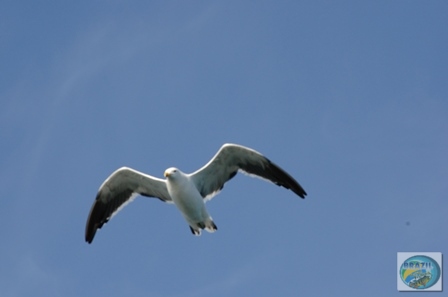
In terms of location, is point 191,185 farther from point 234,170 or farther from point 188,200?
point 234,170

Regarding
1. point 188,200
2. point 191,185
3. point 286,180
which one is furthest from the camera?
point 286,180

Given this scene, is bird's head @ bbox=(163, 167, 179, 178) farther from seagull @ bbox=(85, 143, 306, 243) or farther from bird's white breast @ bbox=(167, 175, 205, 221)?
bird's white breast @ bbox=(167, 175, 205, 221)

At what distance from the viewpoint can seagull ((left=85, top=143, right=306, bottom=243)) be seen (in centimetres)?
1705

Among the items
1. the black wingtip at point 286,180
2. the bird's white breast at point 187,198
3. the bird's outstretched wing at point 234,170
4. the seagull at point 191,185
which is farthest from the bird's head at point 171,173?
the black wingtip at point 286,180

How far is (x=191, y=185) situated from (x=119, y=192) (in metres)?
2.56

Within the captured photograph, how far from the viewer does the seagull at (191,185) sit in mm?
17047

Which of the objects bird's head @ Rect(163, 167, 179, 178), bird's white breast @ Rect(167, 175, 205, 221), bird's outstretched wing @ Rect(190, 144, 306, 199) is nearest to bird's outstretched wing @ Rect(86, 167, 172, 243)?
bird's head @ Rect(163, 167, 179, 178)

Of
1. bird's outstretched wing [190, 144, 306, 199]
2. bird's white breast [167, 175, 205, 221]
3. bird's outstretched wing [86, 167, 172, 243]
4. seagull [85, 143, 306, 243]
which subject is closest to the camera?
bird's white breast [167, 175, 205, 221]

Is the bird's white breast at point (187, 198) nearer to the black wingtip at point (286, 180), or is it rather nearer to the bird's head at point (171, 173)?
the bird's head at point (171, 173)

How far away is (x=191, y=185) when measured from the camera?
17.2m

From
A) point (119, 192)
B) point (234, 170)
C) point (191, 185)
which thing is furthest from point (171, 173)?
point (119, 192)

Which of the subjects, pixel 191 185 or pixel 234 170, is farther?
pixel 234 170

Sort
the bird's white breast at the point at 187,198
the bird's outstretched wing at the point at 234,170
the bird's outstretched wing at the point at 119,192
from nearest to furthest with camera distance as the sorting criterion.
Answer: the bird's white breast at the point at 187,198, the bird's outstretched wing at the point at 234,170, the bird's outstretched wing at the point at 119,192

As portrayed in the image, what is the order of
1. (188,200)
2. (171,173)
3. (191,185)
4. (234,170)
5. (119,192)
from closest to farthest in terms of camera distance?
(188,200) < (171,173) < (191,185) < (234,170) < (119,192)
